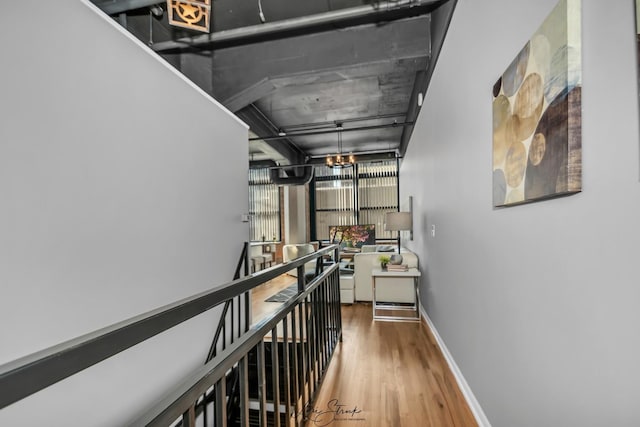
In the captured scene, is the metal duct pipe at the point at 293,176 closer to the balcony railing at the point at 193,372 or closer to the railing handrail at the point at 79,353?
the balcony railing at the point at 193,372

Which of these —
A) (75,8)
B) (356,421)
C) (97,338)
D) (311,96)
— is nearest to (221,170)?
(75,8)

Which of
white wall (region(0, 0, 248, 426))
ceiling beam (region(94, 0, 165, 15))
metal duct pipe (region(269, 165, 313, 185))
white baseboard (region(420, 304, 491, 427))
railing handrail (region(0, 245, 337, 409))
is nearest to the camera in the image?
railing handrail (region(0, 245, 337, 409))

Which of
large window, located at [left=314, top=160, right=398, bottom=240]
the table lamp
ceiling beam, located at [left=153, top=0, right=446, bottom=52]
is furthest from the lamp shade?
large window, located at [left=314, top=160, right=398, bottom=240]

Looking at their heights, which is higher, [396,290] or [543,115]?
[543,115]

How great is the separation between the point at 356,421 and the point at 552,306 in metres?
1.44

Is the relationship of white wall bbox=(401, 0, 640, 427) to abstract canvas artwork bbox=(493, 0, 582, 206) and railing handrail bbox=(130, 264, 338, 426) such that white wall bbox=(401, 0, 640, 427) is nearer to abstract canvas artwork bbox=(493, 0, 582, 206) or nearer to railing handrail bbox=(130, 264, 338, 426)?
abstract canvas artwork bbox=(493, 0, 582, 206)

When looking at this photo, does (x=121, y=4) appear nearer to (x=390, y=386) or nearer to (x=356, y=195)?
(x=390, y=386)

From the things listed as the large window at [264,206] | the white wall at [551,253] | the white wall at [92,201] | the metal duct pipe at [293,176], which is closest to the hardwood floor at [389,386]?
the white wall at [551,253]

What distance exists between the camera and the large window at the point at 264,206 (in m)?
9.54

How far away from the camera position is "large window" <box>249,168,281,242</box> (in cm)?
954

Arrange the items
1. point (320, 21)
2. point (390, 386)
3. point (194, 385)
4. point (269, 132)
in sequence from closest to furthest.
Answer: point (194, 385), point (390, 386), point (320, 21), point (269, 132)

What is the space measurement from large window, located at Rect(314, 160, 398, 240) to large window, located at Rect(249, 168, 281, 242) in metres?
1.41

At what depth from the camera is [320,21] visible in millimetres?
2842

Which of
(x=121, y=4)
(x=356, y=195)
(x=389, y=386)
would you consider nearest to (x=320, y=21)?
(x=121, y=4)
